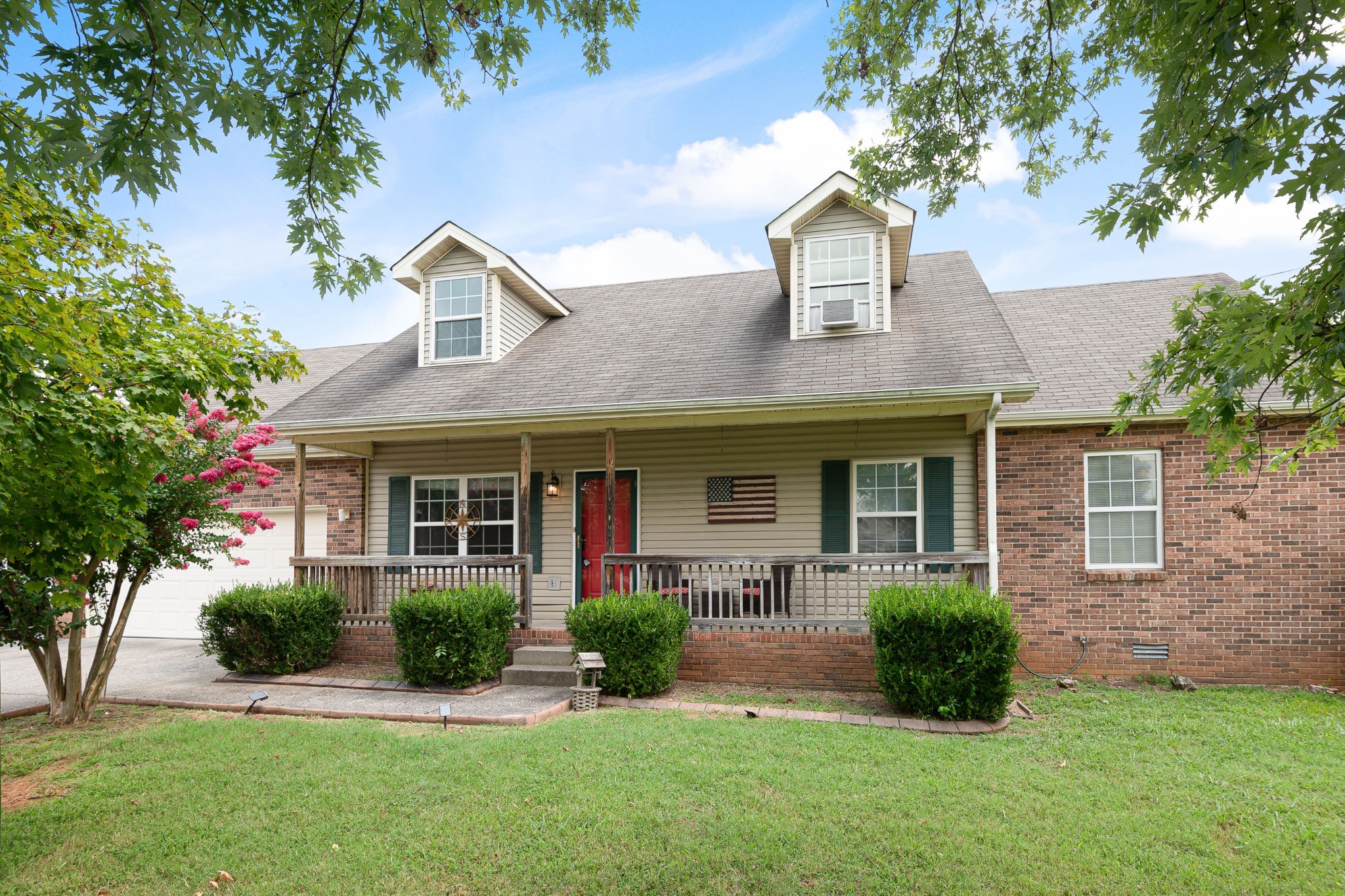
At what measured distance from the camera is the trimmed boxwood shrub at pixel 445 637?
793 cm

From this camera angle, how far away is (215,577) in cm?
1233

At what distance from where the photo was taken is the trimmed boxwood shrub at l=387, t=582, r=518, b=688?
7.93 metres

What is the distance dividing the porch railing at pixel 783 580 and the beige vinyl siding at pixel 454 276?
14.3 feet

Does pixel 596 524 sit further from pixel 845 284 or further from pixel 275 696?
pixel 845 284

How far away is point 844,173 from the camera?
9.78 metres

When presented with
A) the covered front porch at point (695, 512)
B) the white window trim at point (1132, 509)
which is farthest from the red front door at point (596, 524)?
the white window trim at point (1132, 509)

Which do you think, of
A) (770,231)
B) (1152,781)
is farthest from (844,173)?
(1152,781)

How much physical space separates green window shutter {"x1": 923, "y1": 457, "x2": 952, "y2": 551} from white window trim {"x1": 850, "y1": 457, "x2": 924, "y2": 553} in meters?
0.05

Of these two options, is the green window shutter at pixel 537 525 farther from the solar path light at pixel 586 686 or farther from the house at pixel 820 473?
the solar path light at pixel 586 686

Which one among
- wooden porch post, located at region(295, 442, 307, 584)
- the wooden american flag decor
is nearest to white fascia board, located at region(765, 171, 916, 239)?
the wooden american flag decor

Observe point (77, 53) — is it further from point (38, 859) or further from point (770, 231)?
point (770, 231)

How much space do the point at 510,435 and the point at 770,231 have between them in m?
4.46

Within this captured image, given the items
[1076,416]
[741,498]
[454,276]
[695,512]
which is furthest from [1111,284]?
[454,276]

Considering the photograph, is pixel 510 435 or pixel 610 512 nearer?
pixel 610 512
